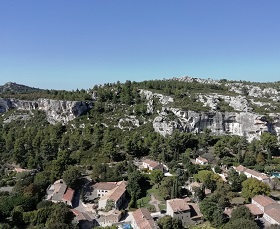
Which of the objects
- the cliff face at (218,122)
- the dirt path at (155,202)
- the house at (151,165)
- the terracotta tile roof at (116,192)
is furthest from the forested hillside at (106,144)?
the dirt path at (155,202)

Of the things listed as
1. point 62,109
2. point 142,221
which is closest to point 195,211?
point 142,221

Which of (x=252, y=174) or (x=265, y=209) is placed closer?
(x=265, y=209)

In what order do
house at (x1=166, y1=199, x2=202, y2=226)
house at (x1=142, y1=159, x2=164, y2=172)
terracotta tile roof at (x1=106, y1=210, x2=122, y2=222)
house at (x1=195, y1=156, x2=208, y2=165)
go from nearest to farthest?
house at (x1=166, y1=199, x2=202, y2=226), terracotta tile roof at (x1=106, y1=210, x2=122, y2=222), house at (x1=142, y1=159, x2=164, y2=172), house at (x1=195, y1=156, x2=208, y2=165)

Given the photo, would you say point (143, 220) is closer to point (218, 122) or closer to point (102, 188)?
point (102, 188)

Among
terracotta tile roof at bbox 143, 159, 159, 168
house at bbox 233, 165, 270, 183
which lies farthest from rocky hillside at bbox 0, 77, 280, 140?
house at bbox 233, 165, 270, 183

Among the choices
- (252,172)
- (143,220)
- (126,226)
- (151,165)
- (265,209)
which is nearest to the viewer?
(143,220)

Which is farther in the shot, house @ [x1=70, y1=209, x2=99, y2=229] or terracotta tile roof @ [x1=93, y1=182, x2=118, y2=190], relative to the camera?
terracotta tile roof @ [x1=93, y1=182, x2=118, y2=190]

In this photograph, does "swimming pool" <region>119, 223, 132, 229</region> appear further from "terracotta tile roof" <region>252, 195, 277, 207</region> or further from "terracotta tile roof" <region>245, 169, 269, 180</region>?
"terracotta tile roof" <region>245, 169, 269, 180</region>

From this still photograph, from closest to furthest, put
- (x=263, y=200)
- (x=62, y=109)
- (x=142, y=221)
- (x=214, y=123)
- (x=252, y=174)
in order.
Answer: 1. (x=142, y=221)
2. (x=263, y=200)
3. (x=252, y=174)
4. (x=214, y=123)
5. (x=62, y=109)

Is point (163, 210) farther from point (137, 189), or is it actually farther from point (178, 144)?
point (178, 144)
